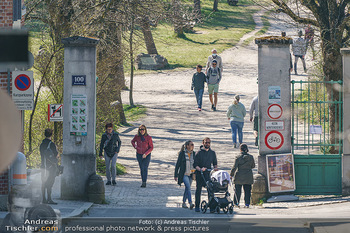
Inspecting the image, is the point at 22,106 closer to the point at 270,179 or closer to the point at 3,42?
the point at 270,179

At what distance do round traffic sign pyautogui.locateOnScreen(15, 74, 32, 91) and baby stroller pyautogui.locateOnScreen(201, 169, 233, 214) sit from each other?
4.08 meters

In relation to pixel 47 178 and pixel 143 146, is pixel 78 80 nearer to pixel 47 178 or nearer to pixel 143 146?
pixel 47 178

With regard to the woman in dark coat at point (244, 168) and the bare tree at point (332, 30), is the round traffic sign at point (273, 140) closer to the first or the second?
the woman in dark coat at point (244, 168)

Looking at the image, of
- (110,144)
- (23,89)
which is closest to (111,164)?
(110,144)

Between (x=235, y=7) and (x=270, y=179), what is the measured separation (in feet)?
164

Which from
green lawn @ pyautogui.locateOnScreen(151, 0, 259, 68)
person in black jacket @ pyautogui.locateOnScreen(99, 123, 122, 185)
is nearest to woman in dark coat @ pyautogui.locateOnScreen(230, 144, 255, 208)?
person in black jacket @ pyautogui.locateOnScreen(99, 123, 122, 185)

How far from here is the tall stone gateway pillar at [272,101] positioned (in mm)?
12336

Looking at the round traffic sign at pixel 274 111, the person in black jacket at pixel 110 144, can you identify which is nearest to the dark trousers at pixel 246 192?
the round traffic sign at pixel 274 111

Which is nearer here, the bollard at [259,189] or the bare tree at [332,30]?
the bollard at [259,189]

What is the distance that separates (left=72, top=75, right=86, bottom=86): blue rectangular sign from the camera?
1221 centimetres

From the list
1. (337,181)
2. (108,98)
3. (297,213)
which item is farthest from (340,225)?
(108,98)

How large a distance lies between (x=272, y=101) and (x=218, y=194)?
260 cm

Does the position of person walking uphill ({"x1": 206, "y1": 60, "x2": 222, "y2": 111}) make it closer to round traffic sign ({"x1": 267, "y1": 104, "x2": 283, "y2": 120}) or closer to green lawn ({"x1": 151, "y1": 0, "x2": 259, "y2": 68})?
green lawn ({"x1": 151, "y1": 0, "x2": 259, "y2": 68})

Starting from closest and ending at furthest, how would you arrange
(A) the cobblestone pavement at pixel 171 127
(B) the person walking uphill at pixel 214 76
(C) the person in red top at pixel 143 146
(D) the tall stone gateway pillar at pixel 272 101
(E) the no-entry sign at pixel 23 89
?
(E) the no-entry sign at pixel 23 89, (D) the tall stone gateway pillar at pixel 272 101, (A) the cobblestone pavement at pixel 171 127, (C) the person in red top at pixel 143 146, (B) the person walking uphill at pixel 214 76
